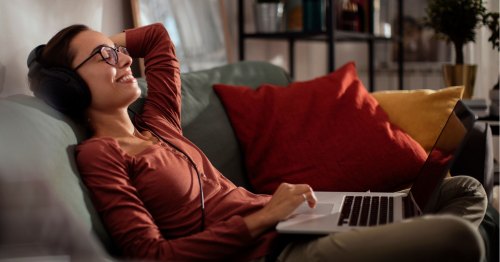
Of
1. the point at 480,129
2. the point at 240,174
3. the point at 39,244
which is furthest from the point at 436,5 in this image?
the point at 39,244

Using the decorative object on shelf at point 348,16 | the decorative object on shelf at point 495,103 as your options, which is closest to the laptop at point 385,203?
the decorative object on shelf at point 495,103

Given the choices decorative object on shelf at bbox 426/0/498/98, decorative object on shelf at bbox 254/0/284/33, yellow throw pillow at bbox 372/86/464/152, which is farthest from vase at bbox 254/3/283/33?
yellow throw pillow at bbox 372/86/464/152

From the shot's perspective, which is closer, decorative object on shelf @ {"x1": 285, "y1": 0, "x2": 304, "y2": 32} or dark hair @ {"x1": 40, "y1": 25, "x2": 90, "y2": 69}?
dark hair @ {"x1": 40, "y1": 25, "x2": 90, "y2": 69}

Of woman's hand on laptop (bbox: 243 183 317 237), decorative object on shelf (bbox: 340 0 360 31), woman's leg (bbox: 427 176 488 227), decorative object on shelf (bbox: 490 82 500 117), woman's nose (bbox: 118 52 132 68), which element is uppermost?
decorative object on shelf (bbox: 340 0 360 31)

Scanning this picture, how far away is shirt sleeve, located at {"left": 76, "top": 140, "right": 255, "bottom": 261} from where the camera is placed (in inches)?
50.2

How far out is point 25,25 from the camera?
1.62 m

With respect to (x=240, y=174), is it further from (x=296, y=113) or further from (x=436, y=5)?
(x=436, y=5)

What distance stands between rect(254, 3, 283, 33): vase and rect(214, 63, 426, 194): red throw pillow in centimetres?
103

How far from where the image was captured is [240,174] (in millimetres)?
2074

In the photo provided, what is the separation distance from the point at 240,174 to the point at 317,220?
71 cm

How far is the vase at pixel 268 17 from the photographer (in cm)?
315

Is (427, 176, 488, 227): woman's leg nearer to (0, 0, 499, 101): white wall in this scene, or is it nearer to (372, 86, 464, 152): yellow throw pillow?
(372, 86, 464, 152): yellow throw pillow

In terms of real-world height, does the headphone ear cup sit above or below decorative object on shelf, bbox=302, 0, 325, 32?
below

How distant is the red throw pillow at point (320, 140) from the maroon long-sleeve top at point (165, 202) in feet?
1.48
